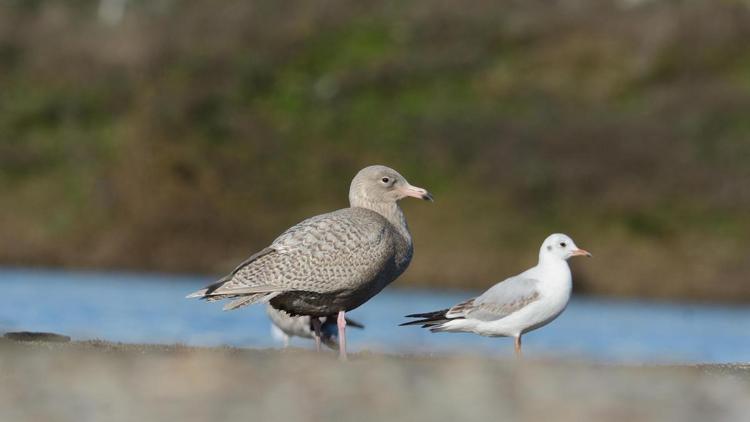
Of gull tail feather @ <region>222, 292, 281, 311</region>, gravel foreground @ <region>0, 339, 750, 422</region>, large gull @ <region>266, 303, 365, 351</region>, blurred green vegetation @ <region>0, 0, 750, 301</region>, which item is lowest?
gravel foreground @ <region>0, 339, 750, 422</region>

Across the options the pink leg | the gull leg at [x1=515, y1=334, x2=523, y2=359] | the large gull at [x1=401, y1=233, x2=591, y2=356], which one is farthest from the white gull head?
the pink leg

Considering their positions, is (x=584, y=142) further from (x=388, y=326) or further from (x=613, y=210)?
(x=388, y=326)

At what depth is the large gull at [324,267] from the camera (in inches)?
416

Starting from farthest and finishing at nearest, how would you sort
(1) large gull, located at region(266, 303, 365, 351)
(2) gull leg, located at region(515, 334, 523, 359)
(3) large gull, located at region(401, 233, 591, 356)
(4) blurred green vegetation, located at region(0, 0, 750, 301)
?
(4) blurred green vegetation, located at region(0, 0, 750, 301)
(1) large gull, located at region(266, 303, 365, 351)
(3) large gull, located at region(401, 233, 591, 356)
(2) gull leg, located at region(515, 334, 523, 359)

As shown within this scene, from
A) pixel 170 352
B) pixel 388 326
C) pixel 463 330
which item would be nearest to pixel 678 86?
pixel 388 326

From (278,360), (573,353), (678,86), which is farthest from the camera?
(678,86)

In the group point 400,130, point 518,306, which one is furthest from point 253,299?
point 400,130

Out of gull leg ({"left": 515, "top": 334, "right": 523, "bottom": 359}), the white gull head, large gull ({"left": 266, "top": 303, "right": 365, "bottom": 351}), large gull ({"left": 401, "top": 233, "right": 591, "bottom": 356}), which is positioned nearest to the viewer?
gull leg ({"left": 515, "top": 334, "right": 523, "bottom": 359})

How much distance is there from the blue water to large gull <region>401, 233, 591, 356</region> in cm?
471

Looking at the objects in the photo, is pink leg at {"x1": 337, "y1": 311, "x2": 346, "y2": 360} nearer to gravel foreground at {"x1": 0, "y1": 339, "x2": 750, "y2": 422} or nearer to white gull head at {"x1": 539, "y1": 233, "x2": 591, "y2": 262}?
gravel foreground at {"x1": 0, "y1": 339, "x2": 750, "y2": 422}

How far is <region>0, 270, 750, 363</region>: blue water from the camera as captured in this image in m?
19.6

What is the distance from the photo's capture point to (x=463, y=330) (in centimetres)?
1186

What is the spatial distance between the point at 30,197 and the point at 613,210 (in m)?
12.5

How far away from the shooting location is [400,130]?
37812mm
